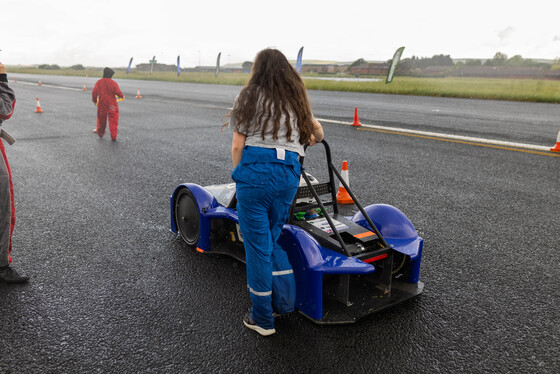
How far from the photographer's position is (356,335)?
2822mm

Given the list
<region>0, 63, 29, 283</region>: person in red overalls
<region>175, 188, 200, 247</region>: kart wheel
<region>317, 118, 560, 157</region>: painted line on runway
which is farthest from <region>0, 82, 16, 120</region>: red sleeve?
<region>317, 118, 560, 157</region>: painted line on runway

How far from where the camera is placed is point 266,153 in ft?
8.65

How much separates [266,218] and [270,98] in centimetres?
71

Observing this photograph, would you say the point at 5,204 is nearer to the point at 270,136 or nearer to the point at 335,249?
the point at 270,136

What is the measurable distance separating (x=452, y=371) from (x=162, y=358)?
1.66m

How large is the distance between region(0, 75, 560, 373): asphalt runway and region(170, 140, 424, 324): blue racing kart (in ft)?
0.35

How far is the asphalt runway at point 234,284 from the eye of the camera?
2635mm

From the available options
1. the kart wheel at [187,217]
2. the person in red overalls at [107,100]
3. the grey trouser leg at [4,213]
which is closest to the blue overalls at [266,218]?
the kart wheel at [187,217]

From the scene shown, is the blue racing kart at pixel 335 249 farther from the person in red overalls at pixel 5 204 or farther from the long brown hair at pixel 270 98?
the person in red overalls at pixel 5 204

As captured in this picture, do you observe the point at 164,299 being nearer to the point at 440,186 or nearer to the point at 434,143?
the point at 440,186

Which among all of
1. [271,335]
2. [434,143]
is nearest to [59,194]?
[271,335]

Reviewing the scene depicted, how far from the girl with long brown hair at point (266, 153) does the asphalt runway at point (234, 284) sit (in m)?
0.48

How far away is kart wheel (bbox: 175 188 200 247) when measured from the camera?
410cm

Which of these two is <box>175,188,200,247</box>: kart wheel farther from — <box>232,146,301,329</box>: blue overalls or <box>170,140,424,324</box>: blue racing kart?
<box>232,146,301,329</box>: blue overalls
